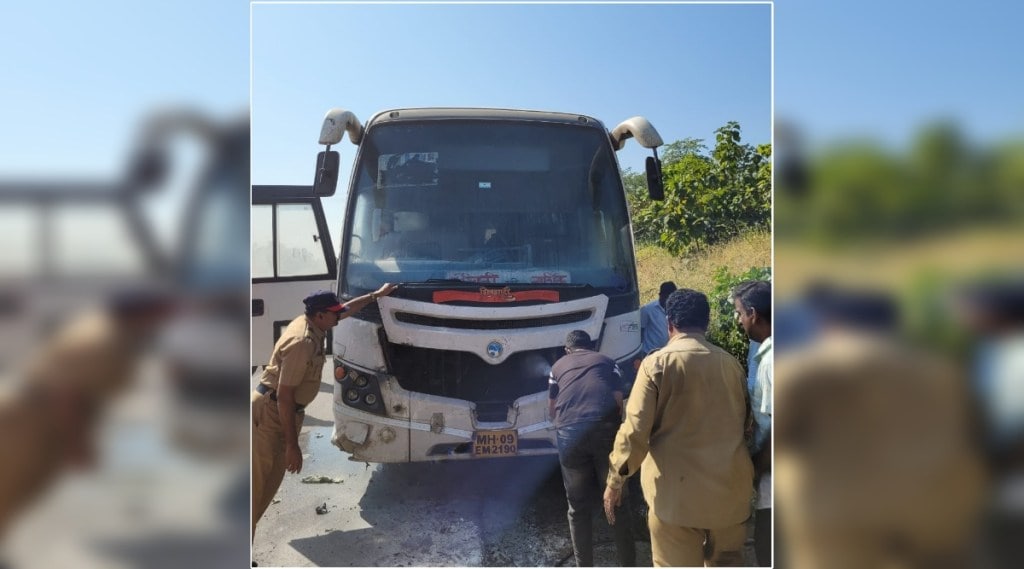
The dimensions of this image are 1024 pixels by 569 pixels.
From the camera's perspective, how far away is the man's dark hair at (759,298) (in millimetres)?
2979

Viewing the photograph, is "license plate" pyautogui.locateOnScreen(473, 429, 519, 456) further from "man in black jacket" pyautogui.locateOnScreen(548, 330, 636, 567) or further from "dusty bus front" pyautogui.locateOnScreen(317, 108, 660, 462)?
"man in black jacket" pyautogui.locateOnScreen(548, 330, 636, 567)

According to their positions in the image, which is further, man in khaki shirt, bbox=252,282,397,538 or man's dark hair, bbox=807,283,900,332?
man in khaki shirt, bbox=252,282,397,538

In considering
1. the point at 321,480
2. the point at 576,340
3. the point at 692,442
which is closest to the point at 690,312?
the point at 692,442

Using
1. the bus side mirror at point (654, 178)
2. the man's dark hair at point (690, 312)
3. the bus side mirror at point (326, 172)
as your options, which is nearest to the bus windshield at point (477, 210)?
the bus side mirror at point (326, 172)

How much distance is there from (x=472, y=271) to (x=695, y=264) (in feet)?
5.49

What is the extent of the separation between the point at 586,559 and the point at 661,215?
239 centimetres

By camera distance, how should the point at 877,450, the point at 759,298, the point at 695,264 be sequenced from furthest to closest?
1. the point at 695,264
2. the point at 759,298
3. the point at 877,450

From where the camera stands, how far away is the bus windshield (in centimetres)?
361

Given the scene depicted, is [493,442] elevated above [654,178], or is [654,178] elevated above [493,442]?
[654,178]

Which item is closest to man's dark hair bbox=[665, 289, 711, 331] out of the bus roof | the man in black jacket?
the man in black jacket

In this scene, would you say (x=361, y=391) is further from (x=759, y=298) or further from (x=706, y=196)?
(x=706, y=196)

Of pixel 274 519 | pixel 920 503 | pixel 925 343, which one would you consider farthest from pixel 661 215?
pixel 274 519

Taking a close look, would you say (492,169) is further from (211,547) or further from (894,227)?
(211,547)

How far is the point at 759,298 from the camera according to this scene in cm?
298
